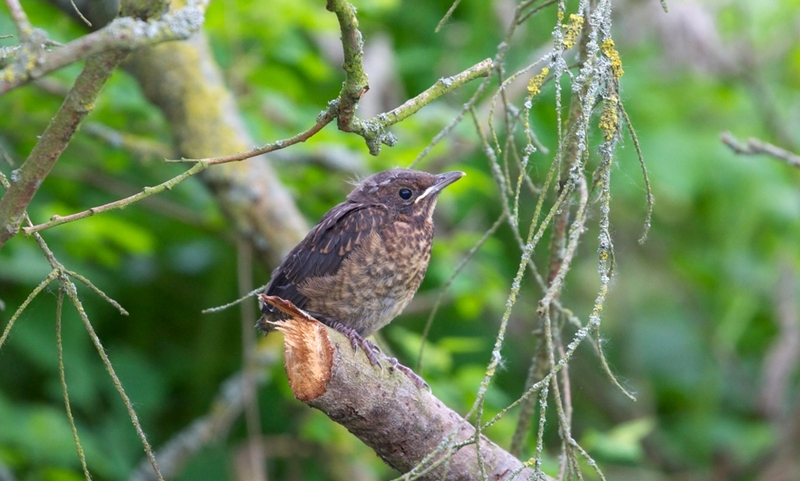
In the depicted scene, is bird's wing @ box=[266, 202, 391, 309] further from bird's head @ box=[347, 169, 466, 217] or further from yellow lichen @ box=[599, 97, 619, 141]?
yellow lichen @ box=[599, 97, 619, 141]

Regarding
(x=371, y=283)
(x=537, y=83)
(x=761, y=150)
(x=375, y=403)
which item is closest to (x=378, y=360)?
(x=375, y=403)

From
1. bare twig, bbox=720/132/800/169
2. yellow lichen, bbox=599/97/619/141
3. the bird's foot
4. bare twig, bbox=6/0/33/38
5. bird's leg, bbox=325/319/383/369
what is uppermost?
bare twig, bbox=6/0/33/38

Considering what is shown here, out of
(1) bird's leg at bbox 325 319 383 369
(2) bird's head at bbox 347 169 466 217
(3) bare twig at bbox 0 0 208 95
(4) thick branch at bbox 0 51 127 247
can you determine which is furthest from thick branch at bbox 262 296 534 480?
(2) bird's head at bbox 347 169 466 217

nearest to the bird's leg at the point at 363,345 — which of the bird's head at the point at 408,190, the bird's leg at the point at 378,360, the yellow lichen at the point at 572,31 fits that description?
the bird's leg at the point at 378,360

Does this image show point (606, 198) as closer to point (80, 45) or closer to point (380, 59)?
point (80, 45)

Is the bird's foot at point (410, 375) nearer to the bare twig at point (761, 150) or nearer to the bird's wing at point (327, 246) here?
the bird's wing at point (327, 246)

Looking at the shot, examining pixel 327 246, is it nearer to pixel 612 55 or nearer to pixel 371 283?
pixel 371 283

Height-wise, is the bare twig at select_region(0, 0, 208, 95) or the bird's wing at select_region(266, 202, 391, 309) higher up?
the bare twig at select_region(0, 0, 208, 95)
